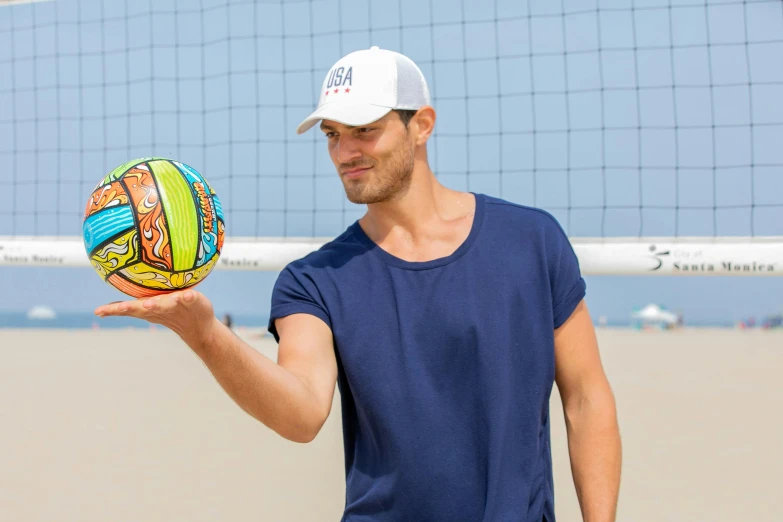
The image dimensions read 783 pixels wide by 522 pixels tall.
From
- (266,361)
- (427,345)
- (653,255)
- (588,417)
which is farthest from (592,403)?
(653,255)

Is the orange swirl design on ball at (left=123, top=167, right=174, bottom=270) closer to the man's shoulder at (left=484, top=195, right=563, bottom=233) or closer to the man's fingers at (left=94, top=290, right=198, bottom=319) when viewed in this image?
the man's fingers at (left=94, top=290, right=198, bottom=319)

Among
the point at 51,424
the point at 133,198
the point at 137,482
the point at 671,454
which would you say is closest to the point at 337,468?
the point at 137,482

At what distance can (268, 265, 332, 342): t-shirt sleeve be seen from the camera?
200 cm

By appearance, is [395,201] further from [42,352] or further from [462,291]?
[42,352]

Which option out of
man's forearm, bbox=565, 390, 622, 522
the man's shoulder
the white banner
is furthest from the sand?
the man's shoulder

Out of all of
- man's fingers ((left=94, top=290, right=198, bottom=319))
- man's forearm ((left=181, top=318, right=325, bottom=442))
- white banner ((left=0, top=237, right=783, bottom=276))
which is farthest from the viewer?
white banner ((left=0, top=237, right=783, bottom=276))

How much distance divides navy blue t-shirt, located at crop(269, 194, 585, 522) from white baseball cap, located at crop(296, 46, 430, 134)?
344mm

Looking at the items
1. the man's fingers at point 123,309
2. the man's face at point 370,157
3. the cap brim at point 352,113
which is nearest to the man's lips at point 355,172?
the man's face at point 370,157

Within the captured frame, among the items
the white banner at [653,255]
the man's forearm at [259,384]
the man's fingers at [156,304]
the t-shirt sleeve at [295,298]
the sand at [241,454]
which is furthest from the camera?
the sand at [241,454]

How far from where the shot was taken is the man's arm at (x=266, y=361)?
5.07ft

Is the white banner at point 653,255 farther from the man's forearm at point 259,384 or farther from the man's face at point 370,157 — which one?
the man's forearm at point 259,384

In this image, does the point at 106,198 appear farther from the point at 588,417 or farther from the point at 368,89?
the point at 588,417

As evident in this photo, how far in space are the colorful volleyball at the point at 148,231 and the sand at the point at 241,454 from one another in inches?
110

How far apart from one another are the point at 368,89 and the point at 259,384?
2.52 feet
